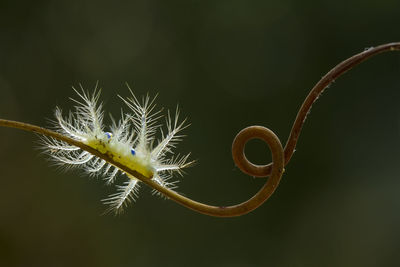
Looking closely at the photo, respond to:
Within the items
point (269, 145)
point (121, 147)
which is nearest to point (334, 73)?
point (269, 145)

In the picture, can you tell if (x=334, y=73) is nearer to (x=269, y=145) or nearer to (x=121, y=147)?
(x=269, y=145)

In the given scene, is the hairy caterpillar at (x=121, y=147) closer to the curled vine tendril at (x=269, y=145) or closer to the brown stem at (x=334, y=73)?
the curled vine tendril at (x=269, y=145)

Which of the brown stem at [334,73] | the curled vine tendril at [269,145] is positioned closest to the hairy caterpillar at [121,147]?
the curled vine tendril at [269,145]

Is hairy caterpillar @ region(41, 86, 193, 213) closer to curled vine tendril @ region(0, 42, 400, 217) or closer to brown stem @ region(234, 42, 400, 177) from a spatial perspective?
curled vine tendril @ region(0, 42, 400, 217)

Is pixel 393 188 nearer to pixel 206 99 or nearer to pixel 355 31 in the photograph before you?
pixel 355 31

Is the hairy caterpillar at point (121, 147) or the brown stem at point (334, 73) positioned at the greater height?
the brown stem at point (334, 73)

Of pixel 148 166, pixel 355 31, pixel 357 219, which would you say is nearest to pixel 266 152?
pixel 357 219

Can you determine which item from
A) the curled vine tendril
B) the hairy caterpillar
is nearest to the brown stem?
the curled vine tendril
